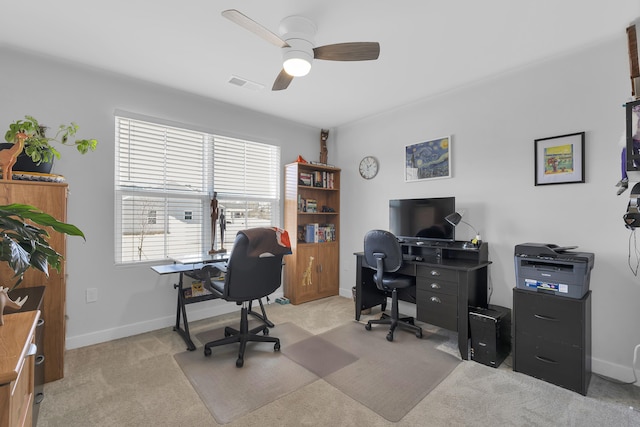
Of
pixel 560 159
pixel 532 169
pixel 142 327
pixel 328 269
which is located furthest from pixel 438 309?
pixel 142 327

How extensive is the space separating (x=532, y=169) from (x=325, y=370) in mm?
2471

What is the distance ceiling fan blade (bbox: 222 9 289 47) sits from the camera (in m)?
1.58

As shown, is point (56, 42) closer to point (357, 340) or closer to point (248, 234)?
point (248, 234)

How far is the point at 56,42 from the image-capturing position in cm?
235

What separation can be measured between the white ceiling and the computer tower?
216cm

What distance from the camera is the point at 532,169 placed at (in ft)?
8.76

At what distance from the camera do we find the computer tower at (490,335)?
2379 millimetres

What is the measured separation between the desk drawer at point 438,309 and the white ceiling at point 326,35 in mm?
2074

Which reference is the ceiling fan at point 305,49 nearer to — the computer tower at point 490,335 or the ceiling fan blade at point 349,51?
the ceiling fan blade at point 349,51

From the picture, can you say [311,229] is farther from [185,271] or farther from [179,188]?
[185,271]

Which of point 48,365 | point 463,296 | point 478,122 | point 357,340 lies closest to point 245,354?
point 357,340

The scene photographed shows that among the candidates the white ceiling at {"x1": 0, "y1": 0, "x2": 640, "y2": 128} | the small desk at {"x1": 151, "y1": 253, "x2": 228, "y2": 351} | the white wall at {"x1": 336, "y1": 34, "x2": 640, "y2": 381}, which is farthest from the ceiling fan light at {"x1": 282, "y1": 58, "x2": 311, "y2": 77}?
the small desk at {"x1": 151, "y1": 253, "x2": 228, "y2": 351}

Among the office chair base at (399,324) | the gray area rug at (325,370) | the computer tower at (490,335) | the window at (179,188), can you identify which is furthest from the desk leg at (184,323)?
the computer tower at (490,335)

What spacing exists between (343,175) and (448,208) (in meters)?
1.79
